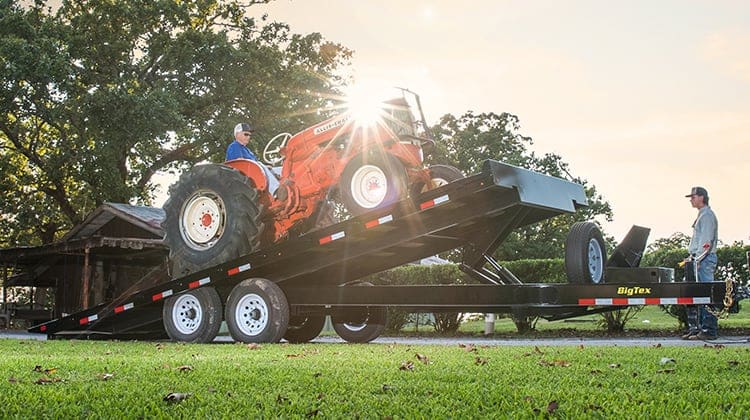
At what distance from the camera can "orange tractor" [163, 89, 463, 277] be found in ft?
31.9

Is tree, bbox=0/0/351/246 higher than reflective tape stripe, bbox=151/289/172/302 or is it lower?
higher

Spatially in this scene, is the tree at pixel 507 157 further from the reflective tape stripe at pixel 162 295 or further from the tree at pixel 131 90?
the reflective tape stripe at pixel 162 295

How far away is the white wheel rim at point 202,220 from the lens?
1126 centimetres

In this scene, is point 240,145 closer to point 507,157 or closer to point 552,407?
point 552,407

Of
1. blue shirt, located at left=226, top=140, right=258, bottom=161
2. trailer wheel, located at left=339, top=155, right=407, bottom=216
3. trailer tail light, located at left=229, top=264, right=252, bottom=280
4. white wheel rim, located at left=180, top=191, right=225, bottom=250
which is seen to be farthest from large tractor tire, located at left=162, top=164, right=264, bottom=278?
trailer wheel, located at left=339, top=155, right=407, bottom=216

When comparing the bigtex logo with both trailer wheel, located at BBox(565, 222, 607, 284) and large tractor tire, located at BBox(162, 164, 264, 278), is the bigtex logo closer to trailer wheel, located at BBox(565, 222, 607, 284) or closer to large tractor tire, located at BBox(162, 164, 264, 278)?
trailer wheel, located at BBox(565, 222, 607, 284)

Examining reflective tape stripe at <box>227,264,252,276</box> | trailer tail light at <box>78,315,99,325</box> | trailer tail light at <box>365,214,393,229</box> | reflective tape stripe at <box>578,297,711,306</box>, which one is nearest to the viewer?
reflective tape stripe at <box>578,297,711,306</box>

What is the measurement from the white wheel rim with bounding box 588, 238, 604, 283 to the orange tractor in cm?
190

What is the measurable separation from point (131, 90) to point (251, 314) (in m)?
16.6

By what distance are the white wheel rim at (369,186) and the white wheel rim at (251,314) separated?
2.13 metres

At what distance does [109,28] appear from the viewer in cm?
2756

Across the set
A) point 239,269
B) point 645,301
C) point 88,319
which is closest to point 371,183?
point 239,269

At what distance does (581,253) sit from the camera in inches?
350

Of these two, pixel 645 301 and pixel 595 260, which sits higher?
pixel 595 260
